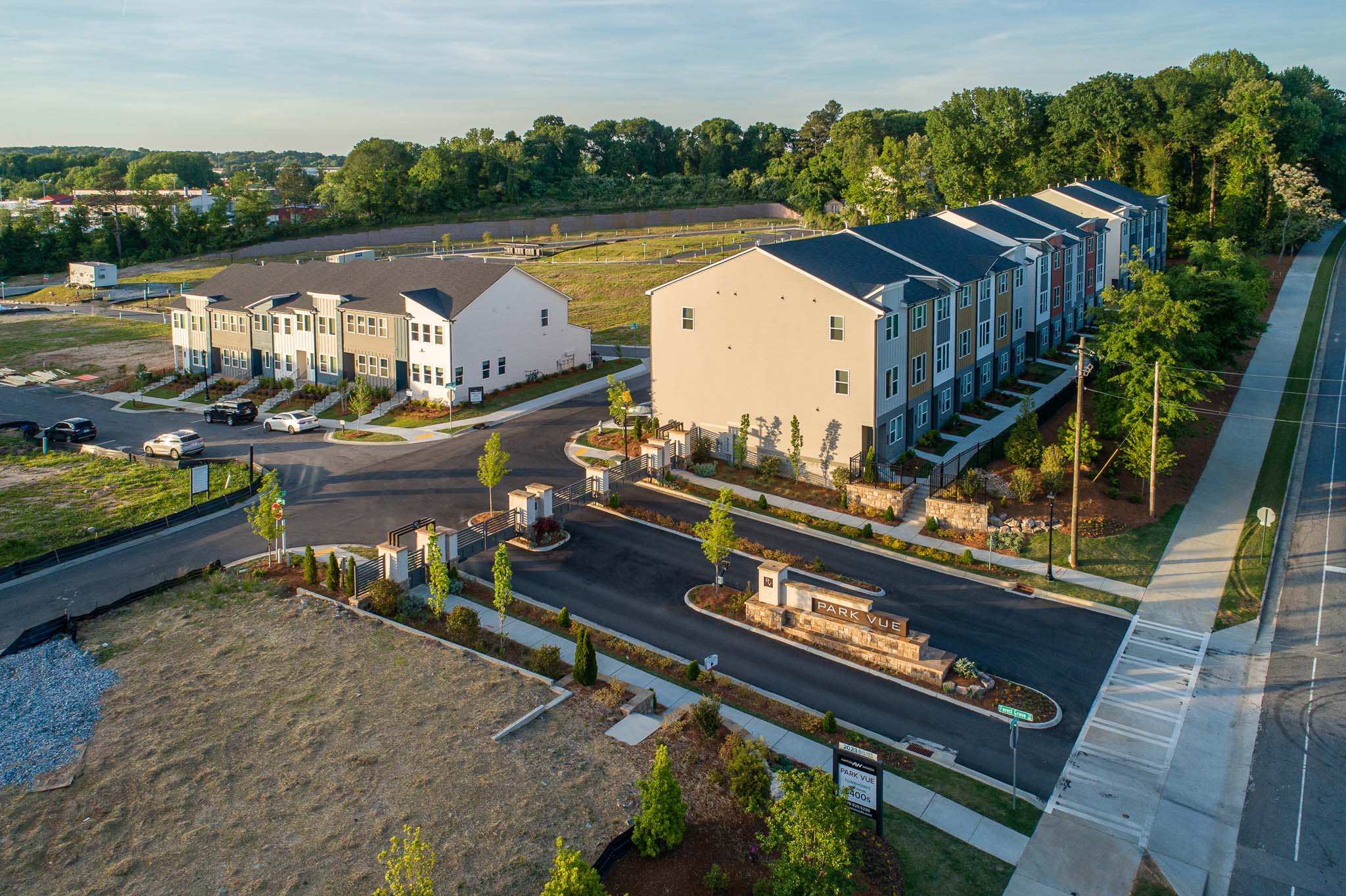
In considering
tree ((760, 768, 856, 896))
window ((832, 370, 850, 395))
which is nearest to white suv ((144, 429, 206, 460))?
window ((832, 370, 850, 395))

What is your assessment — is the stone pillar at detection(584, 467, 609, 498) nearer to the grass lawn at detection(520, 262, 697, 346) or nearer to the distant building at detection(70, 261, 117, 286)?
the grass lawn at detection(520, 262, 697, 346)

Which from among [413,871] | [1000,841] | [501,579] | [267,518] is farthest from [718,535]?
[413,871]

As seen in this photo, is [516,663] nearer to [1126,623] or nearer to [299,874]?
[299,874]

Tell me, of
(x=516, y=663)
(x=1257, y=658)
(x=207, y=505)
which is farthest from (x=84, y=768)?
(x=1257, y=658)

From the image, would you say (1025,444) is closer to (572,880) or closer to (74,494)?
(572,880)

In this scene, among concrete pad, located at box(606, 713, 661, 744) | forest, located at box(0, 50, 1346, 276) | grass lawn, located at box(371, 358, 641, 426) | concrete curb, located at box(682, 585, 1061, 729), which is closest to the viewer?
concrete pad, located at box(606, 713, 661, 744)

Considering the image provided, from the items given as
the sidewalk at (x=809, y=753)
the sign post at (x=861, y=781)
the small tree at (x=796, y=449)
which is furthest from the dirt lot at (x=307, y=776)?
the small tree at (x=796, y=449)

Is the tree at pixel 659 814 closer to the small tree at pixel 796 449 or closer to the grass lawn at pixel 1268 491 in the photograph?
the grass lawn at pixel 1268 491
